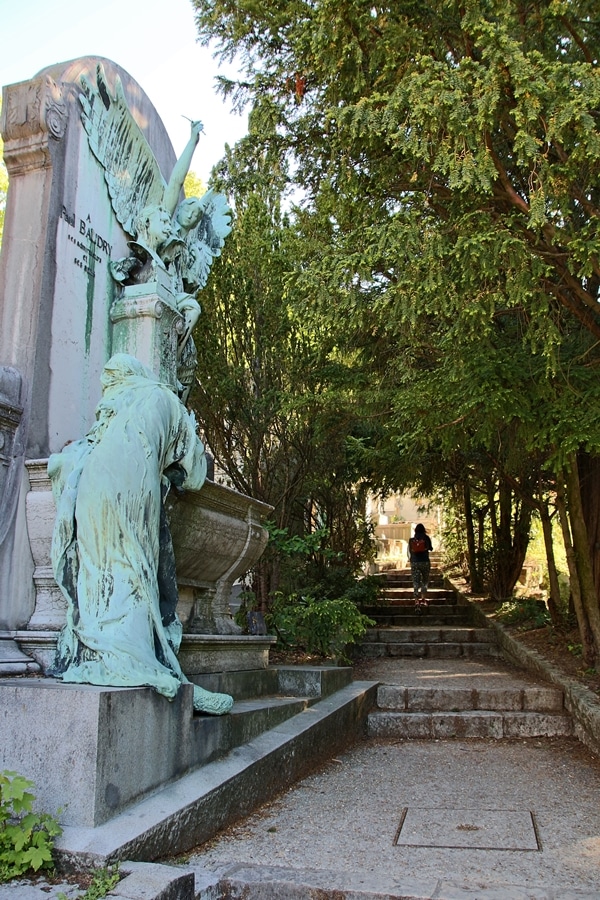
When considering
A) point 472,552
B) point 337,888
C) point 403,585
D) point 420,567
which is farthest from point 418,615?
point 337,888

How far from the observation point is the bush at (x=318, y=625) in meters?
7.20

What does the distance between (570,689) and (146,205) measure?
5157mm

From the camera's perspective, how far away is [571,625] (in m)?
9.47

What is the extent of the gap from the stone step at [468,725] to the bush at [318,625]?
1.09m

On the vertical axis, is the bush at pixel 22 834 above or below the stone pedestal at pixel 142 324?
below

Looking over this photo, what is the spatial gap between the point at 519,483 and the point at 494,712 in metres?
4.31

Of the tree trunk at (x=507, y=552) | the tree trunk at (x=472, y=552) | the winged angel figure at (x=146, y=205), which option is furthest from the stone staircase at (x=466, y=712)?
the tree trunk at (x=472, y=552)

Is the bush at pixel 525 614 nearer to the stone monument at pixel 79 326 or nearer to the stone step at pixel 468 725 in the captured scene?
the stone step at pixel 468 725

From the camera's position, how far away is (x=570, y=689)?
20.7 feet

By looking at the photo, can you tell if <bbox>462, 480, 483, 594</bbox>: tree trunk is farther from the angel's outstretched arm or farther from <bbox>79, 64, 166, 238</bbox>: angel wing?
<bbox>79, 64, 166, 238</bbox>: angel wing

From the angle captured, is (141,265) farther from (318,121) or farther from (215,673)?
(215,673)

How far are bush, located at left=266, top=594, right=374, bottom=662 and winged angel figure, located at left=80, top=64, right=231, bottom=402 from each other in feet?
8.70

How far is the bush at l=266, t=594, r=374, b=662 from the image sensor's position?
7199mm

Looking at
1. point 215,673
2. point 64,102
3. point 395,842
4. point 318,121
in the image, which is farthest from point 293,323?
point 395,842
